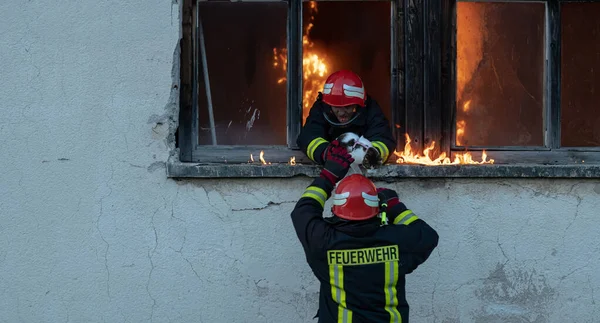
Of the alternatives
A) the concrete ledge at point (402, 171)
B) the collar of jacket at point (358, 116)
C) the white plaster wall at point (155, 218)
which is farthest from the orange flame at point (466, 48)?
the collar of jacket at point (358, 116)

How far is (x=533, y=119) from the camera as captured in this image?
5480 millimetres

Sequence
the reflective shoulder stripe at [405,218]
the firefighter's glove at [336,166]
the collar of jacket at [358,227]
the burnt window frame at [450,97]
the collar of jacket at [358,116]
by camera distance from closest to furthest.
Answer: the collar of jacket at [358,227] < the reflective shoulder stripe at [405,218] < the firefighter's glove at [336,166] < the collar of jacket at [358,116] < the burnt window frame at [450,97]

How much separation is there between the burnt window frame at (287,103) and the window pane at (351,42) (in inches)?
3.0

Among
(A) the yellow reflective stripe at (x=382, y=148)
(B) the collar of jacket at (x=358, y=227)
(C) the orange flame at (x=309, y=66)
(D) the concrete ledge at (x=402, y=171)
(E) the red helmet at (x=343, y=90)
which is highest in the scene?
(C) the orange flame at (x=309, y=66)

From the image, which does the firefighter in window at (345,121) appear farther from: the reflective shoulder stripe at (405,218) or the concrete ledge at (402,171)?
the reflective shoulder stripe at (405,218)

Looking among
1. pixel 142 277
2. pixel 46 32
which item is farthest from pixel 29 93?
pixel 142 277

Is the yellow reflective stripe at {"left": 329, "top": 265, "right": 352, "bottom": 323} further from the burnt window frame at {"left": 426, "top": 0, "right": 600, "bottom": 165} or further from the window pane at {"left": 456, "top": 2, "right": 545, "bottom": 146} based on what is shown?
the window pane at {"left": 456, "top": 2, "right": 545, "bottom": 146}

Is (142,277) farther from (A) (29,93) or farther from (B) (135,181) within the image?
(A) (29,93)

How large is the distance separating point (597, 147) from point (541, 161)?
1.33 feet

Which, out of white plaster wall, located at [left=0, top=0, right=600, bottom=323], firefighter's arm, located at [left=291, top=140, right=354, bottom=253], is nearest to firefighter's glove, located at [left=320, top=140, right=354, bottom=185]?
firefighter's arm, located at [left=291, top=140, right=354, bottom=253]

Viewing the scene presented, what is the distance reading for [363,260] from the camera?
3.99 metres

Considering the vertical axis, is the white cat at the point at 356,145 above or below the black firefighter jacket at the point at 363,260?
above

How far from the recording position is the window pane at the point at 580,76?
17.9 ft

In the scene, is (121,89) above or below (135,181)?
above
